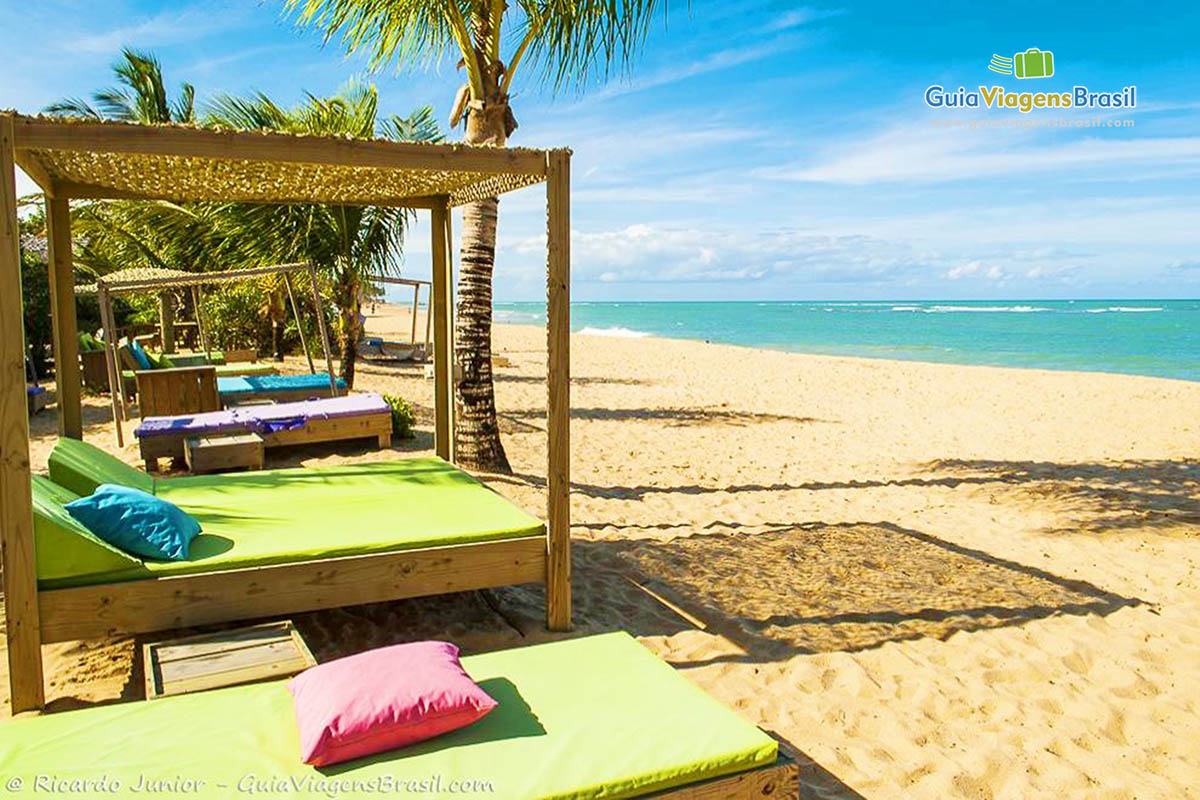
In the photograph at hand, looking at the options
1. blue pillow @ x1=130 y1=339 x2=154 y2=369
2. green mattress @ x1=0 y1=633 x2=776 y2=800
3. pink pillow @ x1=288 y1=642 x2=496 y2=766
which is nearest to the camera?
green mattress @ x1=0 y1=633 x2=776 y2=800

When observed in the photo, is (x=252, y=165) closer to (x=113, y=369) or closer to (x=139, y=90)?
(x=113, y=369)

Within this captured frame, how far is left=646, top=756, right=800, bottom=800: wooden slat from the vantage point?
2.47 meters

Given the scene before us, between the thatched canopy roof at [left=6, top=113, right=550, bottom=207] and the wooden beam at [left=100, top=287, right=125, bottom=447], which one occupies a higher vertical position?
the thatched canopy roof at [left=6, top=113, right=550, bottom=207]

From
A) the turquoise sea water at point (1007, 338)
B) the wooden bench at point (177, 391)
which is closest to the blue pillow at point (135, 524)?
the wooden bench at point (177, 391)

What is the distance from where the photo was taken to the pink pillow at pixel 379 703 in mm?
2469

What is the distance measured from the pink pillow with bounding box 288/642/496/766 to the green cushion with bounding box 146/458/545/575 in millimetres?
1287

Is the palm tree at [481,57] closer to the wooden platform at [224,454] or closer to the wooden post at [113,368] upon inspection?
the wooden platform at [224,454]

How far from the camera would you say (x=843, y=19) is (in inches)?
773

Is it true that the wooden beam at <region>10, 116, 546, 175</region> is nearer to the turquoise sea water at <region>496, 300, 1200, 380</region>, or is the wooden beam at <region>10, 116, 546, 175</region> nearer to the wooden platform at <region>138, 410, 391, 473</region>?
the wooden platform at <region>138, 410, 391, 473</region>

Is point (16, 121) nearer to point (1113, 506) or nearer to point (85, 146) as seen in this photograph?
point (85, 146)

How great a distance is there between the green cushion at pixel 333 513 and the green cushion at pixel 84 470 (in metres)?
0.24

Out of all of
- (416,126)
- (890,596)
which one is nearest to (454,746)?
(890,596)

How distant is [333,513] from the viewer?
474 centimetres

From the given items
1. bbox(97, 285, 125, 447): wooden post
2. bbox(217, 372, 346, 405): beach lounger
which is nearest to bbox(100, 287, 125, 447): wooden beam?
bbox(97, 285, 125, 447): wooden post
